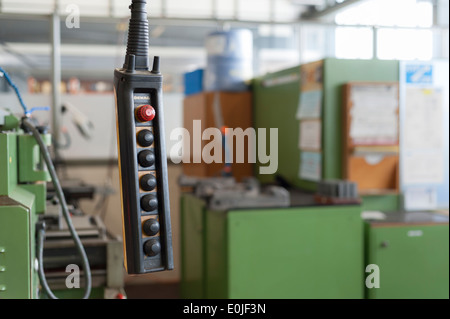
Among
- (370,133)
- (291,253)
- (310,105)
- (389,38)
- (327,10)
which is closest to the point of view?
(291,253)

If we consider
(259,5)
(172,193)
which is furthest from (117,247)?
(259,5)

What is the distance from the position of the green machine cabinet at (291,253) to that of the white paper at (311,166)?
356 mm

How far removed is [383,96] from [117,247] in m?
1.49

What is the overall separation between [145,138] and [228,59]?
2.75 meters

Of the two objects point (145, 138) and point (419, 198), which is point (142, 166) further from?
point (419, 198)

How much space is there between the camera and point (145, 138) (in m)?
0.49

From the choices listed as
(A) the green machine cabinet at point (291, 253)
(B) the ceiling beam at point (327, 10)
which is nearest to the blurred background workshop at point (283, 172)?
(A) the green machine cabinet at point (291, 253)

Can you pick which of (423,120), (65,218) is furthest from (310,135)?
(65,218)

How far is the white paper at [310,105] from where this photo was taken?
8.13 feet

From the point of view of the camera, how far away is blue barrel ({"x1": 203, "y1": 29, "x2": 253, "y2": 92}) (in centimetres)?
317

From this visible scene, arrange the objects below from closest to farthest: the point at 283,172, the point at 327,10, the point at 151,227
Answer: the point at 151,227 → the point at 283,172 → the point at 327,10

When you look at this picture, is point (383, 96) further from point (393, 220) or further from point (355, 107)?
point (393, 220)

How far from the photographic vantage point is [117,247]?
4.75ft

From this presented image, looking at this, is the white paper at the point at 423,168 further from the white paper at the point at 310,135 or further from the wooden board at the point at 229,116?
the wooden board at the point at 229,116
